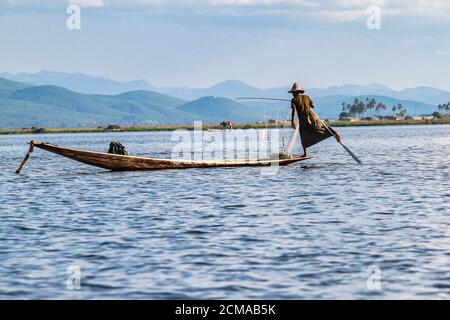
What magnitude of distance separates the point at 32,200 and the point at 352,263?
14.7 metres

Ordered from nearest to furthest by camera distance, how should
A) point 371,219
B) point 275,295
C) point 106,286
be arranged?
point 275,295 → point 106,286 → point 371,219

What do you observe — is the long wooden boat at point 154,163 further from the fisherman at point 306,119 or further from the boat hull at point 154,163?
the fisherman at point 306,119

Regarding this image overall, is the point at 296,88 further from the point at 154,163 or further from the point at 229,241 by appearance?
the point at 229,241

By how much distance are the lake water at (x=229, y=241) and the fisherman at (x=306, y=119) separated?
3669mm

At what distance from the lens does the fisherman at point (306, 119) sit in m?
32.3

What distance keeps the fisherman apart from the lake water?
3.67 metres

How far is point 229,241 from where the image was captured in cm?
1655

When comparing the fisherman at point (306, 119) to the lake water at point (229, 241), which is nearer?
the lake water at point (229, 241)

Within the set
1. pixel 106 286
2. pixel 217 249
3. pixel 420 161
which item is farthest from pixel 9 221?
pixel 420 161

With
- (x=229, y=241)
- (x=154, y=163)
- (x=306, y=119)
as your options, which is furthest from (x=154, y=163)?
(x=229, y=241)

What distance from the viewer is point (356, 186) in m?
28.6

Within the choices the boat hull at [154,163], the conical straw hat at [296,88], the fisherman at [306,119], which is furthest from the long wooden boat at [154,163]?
the conical straw hat at [296,88]

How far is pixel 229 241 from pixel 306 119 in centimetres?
1693
